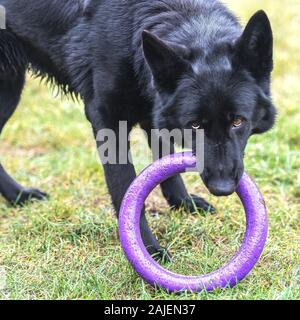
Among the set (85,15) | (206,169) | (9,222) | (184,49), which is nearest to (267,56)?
(184,49)

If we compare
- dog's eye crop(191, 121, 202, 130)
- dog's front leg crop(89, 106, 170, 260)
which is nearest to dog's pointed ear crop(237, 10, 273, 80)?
dog's eye crop(191, 121, 202, 130)

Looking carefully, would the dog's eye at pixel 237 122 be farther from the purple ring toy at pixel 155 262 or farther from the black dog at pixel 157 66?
the purple ring toy at pixel 155 262

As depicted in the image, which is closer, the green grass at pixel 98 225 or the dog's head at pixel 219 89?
the dog's head at pixel 219 89

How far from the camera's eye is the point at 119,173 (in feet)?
12.5

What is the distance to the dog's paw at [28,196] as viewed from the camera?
480 centimetres

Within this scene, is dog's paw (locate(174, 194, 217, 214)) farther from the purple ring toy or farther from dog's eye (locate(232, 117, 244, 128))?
dog's eye (locate(232, 117, 244, 128))

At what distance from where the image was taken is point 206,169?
129 inches

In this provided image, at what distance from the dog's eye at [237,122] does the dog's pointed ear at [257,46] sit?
28cm

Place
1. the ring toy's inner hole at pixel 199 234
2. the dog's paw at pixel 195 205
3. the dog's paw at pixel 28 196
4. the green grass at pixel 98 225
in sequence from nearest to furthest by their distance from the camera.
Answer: the green grass at pixel 98 225
the ring toy's inner hole at pixel 199 234
the dog's paw at pixel 195 205
the dog's paw at pixel 28 196

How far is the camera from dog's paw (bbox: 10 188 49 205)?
4.80 metres

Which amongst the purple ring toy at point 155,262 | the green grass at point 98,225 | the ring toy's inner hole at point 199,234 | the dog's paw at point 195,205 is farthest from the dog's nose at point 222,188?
the dog's paw at point 195,205

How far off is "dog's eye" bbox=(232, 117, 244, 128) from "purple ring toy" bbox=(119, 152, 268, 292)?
286 mm

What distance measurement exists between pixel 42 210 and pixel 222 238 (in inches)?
49.1

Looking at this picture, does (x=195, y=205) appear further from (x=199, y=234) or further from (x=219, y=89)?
(x=219, y=89)
